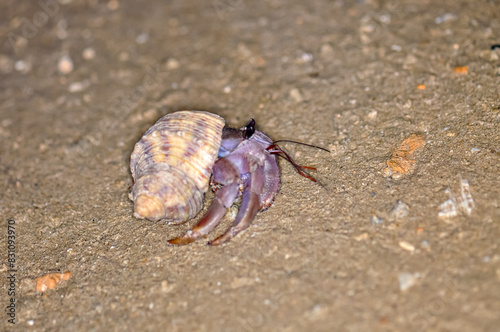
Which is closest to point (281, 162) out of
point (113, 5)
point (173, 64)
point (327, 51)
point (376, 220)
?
point (376, 220)

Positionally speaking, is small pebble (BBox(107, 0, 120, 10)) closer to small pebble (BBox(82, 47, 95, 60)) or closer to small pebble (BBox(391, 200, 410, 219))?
small pebble (BBox(82, 47, 95, 60))

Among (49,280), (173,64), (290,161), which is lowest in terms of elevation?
(49,280)

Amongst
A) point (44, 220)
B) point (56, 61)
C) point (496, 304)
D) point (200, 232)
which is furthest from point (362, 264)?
point (56, 61)

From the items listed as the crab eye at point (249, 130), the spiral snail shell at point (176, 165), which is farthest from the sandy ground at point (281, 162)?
the crab eye at point (249, 130)

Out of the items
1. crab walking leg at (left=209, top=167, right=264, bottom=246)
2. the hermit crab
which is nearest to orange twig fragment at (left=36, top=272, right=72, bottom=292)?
the hermit crab

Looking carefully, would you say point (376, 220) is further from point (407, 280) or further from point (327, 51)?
point (327, 51)

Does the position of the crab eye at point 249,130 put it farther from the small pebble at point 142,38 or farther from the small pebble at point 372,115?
the small pebble at point 142,38
